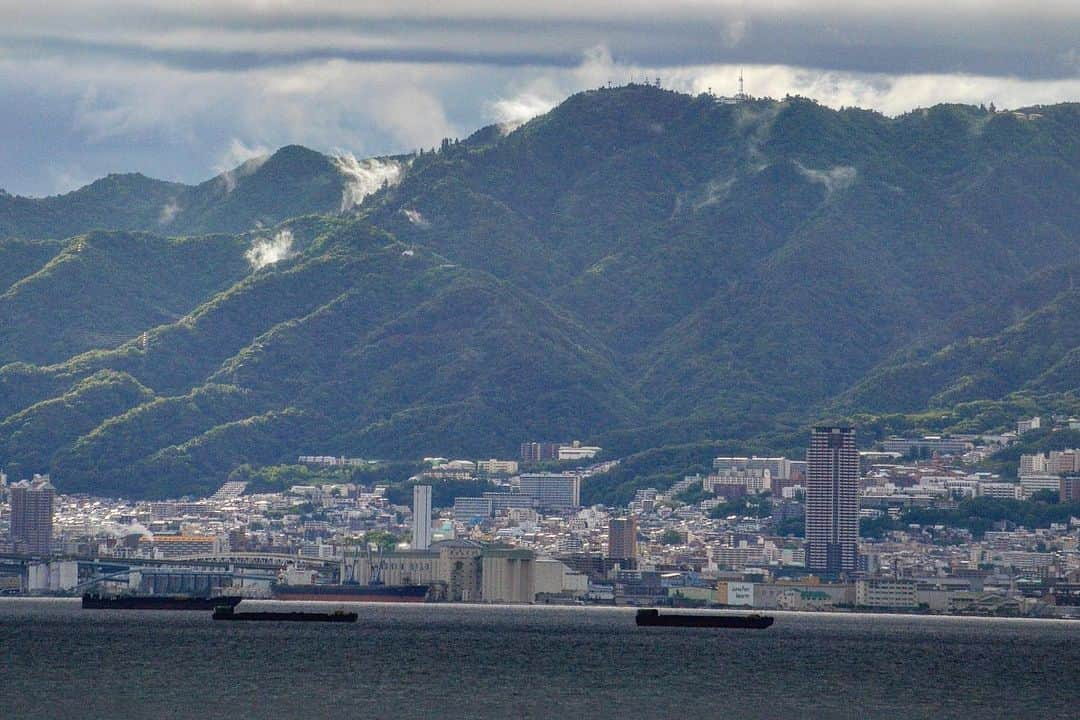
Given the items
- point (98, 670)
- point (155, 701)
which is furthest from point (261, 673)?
point (155, 701)

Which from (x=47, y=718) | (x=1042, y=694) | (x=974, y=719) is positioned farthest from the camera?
(x=1042, y=694)

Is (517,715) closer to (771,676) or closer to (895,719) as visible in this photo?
(895,719)

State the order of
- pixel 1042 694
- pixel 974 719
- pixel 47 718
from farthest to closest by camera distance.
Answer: pixel 1042 694 → pixel 974 719 → pixel 47 718

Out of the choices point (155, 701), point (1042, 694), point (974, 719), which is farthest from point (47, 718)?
point (1042, 694)

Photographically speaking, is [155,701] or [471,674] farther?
[471,674]

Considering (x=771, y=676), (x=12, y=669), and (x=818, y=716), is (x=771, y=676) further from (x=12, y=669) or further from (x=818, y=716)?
(x=12, y=669)

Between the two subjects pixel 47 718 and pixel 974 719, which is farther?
pixel 974 719

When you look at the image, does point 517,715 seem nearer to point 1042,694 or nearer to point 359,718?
point 359,718

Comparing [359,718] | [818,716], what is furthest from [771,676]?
[359,718]
